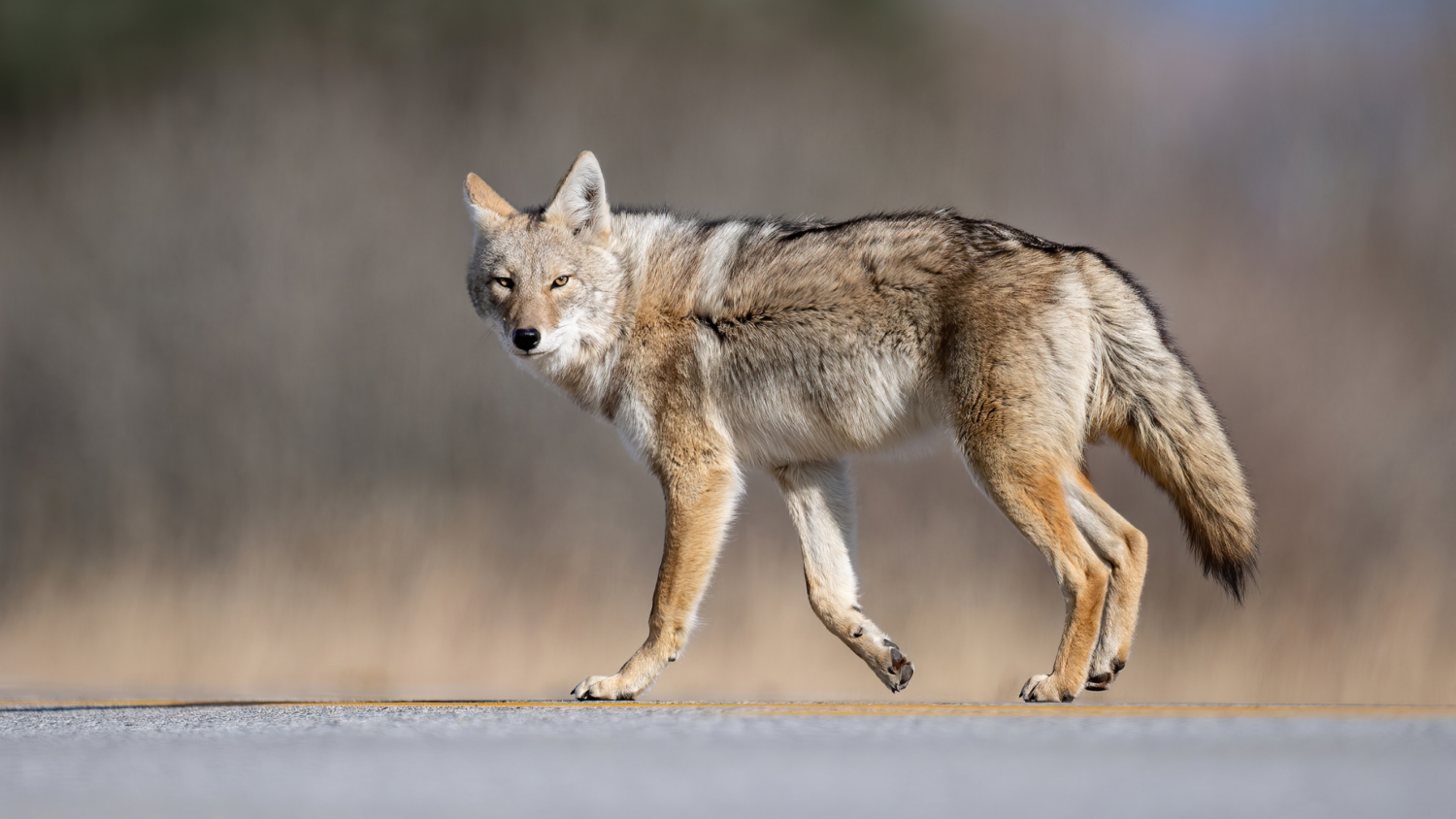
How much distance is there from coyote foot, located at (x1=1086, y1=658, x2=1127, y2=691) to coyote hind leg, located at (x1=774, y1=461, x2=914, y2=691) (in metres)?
0.69

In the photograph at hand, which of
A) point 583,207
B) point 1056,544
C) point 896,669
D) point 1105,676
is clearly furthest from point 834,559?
point 583,207

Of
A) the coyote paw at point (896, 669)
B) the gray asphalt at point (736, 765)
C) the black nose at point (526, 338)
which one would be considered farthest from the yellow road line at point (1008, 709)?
the black nose at point (526, 338)

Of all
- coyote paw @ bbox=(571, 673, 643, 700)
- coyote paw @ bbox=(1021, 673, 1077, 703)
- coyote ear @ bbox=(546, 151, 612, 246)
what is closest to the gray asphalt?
coyote paw @ bbox=(1021, 673, 1077, 703)

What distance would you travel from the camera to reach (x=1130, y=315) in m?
5.13

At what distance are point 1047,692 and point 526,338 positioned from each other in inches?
93.2

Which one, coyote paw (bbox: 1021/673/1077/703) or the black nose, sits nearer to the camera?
coyote paw (bbox: 1021/673/1077/703)

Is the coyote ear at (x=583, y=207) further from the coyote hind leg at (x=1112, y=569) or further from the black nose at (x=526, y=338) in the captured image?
the coyote hind leg at (x=1112, y=569)

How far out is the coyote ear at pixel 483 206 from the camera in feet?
19.9

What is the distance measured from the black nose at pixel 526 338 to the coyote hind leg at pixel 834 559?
1.10 m

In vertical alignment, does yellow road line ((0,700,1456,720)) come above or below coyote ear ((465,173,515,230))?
below

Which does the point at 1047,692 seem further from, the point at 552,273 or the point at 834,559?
the point at 552,273

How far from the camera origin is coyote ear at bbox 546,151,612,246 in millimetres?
5898

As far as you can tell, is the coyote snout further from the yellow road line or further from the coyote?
the yellow road line

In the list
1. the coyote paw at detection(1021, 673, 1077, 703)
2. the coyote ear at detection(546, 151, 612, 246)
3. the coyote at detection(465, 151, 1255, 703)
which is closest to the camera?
the coyote paw at detection(1021, 673, 1077, 703)
